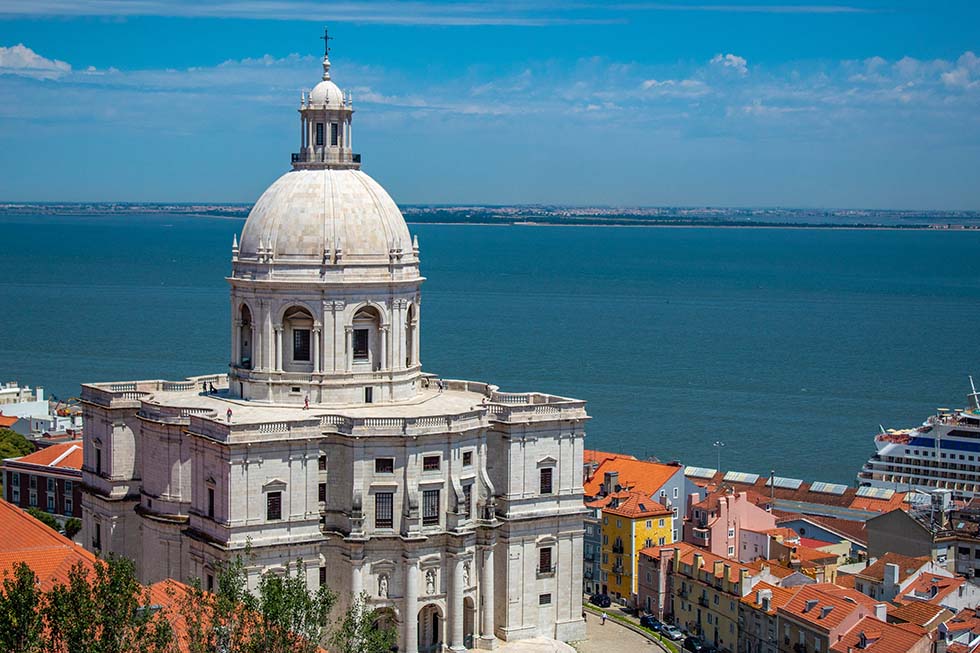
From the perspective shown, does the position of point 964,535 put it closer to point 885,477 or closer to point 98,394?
point 885,477

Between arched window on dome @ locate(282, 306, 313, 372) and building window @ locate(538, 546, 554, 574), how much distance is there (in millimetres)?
10132

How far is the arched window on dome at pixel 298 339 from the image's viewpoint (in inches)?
2119

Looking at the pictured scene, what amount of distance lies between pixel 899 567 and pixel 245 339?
25.5 meters

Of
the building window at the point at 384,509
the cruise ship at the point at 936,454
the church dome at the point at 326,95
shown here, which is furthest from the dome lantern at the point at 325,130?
the cruise ship at the point at 936,454

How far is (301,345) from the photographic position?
54125mm

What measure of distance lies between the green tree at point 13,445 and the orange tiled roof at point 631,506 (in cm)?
3092

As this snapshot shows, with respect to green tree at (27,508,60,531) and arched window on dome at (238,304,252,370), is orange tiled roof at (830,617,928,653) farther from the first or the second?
green tree at (27,508,60,531)

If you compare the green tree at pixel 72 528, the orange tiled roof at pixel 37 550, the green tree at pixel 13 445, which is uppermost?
the orange tiled roof at pixel 37 550

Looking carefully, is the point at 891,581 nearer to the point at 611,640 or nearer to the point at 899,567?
the point at 899,567

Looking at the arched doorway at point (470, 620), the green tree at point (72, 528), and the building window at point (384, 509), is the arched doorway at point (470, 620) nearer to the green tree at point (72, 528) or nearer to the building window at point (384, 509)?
the building window at point (384, 509)

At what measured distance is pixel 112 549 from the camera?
54.6 metres

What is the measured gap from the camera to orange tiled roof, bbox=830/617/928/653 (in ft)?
162

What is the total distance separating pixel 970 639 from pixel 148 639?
1150 inches

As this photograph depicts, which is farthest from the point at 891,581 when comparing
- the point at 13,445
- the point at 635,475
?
the point at 13,445
